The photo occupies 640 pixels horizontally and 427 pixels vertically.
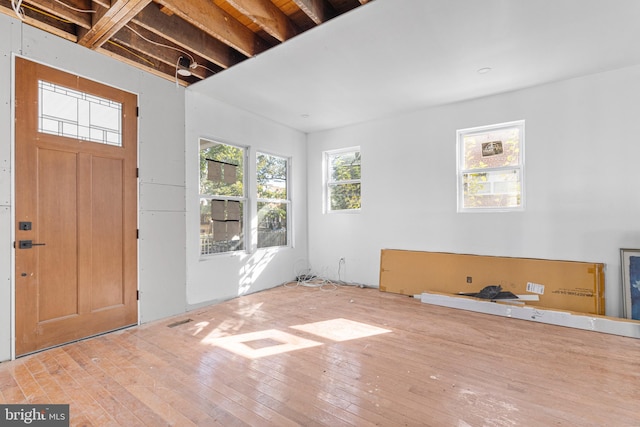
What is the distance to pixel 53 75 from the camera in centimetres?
287

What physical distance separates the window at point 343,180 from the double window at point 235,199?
2.79 feet

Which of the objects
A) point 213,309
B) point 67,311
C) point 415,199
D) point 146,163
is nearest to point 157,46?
point 146,163

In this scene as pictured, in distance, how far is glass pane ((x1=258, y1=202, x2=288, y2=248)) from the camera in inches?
204

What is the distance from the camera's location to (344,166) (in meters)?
5.73

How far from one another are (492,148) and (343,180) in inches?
99.4

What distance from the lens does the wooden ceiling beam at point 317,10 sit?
2.46m

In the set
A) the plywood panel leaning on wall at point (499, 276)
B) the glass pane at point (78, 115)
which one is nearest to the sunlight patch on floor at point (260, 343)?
the plywood panel leaning on wall at point (499, 276)

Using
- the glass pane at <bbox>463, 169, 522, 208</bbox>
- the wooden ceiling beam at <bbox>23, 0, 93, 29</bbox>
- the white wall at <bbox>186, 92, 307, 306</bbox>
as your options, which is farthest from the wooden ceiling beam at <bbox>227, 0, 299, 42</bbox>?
the glass pane at <bbox>463, 169, 522, 208</bbox>

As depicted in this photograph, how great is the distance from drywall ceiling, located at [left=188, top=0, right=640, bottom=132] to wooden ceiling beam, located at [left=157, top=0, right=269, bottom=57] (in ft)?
0.60

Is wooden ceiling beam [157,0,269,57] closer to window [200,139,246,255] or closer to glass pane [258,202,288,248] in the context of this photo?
window [200,139,246,255]

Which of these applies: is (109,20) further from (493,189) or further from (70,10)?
(493,189)

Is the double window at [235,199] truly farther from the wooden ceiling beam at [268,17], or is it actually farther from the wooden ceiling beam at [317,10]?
the wooden ceiling beam at [317,10]

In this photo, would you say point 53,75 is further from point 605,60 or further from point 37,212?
point 605,60

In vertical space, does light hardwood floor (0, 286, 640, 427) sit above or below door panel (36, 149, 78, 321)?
below
